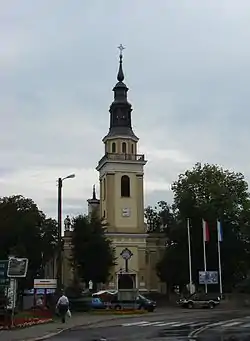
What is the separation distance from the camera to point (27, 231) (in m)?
79.1

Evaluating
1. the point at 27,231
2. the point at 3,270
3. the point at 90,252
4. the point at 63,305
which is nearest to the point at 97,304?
the point at 63,305

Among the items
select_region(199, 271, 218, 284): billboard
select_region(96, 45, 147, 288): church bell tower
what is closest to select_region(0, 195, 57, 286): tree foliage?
select_region(96, 45, 147, 288): church bell tower

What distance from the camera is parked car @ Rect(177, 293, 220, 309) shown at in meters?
60.2

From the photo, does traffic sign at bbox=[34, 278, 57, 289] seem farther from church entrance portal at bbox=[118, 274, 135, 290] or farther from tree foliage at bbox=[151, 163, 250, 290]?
church entrance portal at bbox=[118, 274, 135, 290]

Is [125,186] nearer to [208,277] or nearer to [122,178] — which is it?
[122,178]

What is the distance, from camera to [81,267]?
70.3 m

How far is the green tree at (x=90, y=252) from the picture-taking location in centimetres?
6975

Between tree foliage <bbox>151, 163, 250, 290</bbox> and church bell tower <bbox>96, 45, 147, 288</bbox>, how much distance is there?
17.1ft

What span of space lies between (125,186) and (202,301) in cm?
2865

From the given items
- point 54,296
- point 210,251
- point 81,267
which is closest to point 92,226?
point 81,267

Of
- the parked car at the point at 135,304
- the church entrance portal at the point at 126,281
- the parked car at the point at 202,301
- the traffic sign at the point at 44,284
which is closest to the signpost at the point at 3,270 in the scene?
the traffic sign at the point at 44,284

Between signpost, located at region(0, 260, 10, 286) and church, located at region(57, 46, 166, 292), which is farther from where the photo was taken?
church, located at region(57, 46, 166, 292)

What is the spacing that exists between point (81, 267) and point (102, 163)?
2111 cm

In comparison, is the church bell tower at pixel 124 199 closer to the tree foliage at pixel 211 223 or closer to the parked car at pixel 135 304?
the tree foliage at pixel 211 223
